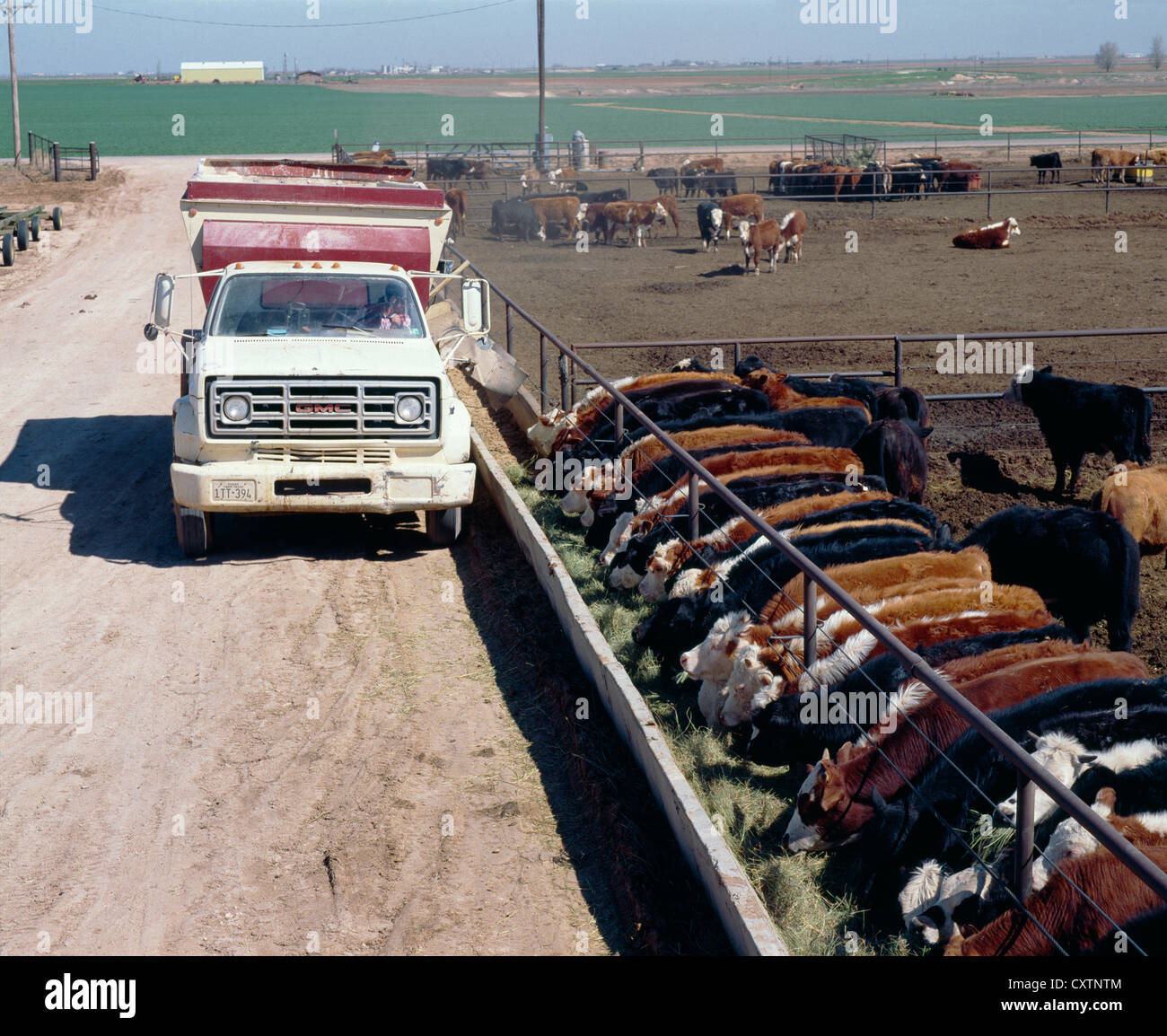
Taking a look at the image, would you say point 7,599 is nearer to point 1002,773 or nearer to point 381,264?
point 381,264

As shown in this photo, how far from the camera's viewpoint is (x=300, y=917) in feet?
15.9

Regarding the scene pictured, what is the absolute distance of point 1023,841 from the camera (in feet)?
12.9

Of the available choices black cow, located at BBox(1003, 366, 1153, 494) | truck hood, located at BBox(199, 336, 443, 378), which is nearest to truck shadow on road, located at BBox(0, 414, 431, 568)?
truck hood, located at BBox(199, 336, 443, 378)

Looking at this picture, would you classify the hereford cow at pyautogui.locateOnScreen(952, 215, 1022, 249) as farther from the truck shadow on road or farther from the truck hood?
the truck hood

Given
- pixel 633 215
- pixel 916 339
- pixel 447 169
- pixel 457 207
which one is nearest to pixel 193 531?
pixel 916 339

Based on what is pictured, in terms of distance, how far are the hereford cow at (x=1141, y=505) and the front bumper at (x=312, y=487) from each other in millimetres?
4991

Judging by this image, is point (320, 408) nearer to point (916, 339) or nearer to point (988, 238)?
point (916, 339)

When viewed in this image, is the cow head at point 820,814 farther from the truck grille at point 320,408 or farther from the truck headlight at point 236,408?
the truck headlight at point 236,408

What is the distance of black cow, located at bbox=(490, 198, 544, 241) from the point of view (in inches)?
1351

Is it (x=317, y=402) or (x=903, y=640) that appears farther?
(x=317, y=402)

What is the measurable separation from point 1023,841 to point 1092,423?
821cm

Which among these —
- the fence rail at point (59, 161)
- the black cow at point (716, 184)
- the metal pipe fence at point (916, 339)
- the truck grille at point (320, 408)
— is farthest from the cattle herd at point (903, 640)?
the fence rail at point (59, 161)

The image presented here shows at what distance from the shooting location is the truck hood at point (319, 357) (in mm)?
8844
